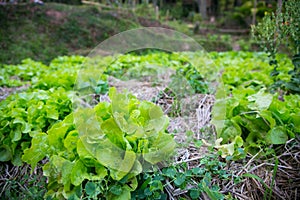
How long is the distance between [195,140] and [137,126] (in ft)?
1.40

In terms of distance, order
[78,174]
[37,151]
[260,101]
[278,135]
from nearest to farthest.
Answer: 1. [78,174]
2. [37,151]
3. [278,135]
4. [260,101]

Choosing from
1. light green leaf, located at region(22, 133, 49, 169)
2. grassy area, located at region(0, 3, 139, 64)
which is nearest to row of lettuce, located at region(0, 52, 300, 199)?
light green leaf, located at region(22, 133, 49, 169)

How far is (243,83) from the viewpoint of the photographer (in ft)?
8.71

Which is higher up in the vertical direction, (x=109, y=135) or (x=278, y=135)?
(x=109, y=135)

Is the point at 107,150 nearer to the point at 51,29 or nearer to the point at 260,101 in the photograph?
the point at 260,101

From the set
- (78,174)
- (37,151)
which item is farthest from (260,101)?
(37,151)

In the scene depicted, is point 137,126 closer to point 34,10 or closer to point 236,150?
point 236,150

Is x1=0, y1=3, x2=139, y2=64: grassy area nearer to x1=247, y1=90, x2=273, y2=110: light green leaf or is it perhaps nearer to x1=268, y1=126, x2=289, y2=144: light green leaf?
x1=247, y1=90, x2=273, y2=110: light green leaf

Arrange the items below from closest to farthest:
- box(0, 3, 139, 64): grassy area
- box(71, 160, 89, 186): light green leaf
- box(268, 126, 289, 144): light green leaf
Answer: box(71, 160, 89, 186): light green leaf
box(268, 126, 289, 144): light green leaf
box(0, 3, 139, 64): grassy area

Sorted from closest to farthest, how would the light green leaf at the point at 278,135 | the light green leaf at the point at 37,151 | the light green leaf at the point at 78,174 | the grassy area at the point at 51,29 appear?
the light green leaf at the point at 78,174, the light green leaf at the point at 37,151, the light green leaf at the point at 278,135, the grassy area at the point at 51,29

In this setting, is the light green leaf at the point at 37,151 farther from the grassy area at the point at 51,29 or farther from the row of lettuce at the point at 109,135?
the grassy area at the point at 51,29

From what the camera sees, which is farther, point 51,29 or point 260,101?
point 51,29

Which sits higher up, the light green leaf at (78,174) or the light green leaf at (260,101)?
the light green leaf at (260,101)

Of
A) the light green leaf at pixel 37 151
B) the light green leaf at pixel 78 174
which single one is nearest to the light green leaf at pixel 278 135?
the light green leaf at pixel 78 174
